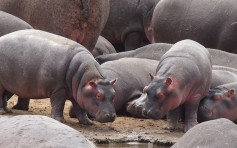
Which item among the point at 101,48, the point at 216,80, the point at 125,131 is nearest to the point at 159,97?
the point at 125,131

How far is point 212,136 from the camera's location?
13.4ft

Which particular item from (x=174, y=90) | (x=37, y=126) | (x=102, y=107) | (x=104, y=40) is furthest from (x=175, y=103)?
(x=104, y=40)

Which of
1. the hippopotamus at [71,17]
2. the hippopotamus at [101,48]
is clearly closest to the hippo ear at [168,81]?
the hippopotamus at [71,17]

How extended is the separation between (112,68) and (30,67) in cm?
148

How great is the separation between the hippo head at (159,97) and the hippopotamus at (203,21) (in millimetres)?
3636

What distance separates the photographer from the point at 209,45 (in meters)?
10.7

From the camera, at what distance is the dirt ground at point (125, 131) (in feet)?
22.0

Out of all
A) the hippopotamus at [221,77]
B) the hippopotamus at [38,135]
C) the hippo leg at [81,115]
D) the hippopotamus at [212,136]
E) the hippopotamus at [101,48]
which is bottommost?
the hippopotamus at [101,48]

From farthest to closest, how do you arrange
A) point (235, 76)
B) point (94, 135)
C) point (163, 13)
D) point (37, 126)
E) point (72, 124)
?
point (163, 13), point (235, 76), point (72, 124), point (94, 135), point (37, 126)

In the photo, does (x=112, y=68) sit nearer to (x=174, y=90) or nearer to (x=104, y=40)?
(x=174, y=90)

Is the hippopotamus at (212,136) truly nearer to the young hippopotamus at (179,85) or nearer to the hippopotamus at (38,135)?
the hippopotamus at (38,135)

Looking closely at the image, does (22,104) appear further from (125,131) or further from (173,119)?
(173,119)

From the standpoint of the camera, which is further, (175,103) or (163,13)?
(163,13)

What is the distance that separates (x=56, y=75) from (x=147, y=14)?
20.0ft
